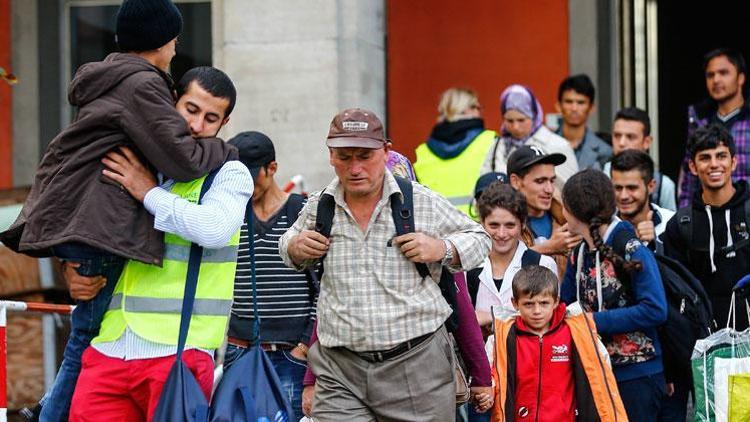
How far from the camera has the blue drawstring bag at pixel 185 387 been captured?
481cm

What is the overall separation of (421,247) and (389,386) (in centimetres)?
56

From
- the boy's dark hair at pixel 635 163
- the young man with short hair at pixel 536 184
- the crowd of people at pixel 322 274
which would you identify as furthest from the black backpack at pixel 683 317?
the boy's dark hair at pixel 635 163

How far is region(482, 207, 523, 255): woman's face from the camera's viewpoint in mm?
6980

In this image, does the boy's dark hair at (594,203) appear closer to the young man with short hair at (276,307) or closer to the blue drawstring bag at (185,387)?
the young man with short hair at (276,307)

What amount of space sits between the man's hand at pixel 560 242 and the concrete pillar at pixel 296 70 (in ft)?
8.98

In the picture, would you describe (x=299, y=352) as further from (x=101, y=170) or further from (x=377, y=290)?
(x=101, y=170)

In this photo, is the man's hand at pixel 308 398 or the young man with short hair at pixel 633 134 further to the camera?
the young man with short hair at pixel 633 134

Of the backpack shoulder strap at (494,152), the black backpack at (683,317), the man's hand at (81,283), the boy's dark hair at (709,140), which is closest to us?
the man's hand at (81,283)

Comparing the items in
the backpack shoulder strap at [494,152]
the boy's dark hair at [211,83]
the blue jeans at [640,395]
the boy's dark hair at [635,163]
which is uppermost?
Result: the boy's dark hair at [211,83]

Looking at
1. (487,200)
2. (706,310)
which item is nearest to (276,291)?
(487,200)

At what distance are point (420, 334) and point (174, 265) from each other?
39.3 inches

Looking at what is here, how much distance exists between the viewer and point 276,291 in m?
6.64

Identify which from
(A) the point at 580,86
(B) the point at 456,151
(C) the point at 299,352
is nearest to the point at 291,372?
(C) the point at 299,352

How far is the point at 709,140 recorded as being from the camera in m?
7.71
